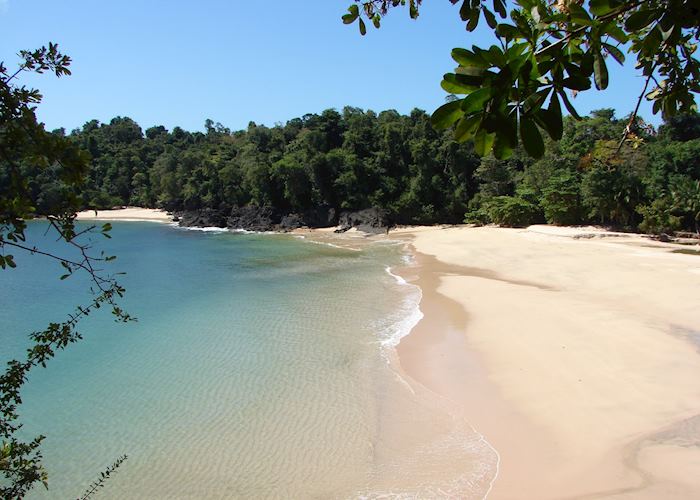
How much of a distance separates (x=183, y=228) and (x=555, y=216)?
37.8m

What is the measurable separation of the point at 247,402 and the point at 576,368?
21.0 ft

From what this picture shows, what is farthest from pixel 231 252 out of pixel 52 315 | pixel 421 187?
pixel 421 187

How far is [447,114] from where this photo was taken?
134cm

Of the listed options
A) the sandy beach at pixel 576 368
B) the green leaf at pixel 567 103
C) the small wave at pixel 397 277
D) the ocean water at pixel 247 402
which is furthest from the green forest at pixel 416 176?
the green leaf at pixel 567 103

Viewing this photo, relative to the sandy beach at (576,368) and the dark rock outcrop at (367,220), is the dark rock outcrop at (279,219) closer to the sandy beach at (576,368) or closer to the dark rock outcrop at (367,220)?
the dark rock outcrop at (367,220)

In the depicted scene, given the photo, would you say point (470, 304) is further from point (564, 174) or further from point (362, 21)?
point (564, 174)

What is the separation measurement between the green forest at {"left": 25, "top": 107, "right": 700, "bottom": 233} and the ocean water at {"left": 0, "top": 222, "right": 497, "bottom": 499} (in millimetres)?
5587

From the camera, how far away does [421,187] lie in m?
42.4

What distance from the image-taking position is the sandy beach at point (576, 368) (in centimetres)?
608

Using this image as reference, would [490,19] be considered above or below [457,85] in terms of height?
above

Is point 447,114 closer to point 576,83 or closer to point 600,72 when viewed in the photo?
point 576,83

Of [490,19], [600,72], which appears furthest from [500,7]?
[600,72]

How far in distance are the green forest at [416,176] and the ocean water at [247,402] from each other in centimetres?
559

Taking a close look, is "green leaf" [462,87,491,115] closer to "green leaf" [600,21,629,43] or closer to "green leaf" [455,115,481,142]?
"green leaf" [455,115,481,142]
